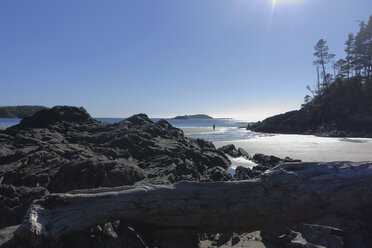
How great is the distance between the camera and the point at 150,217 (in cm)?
368

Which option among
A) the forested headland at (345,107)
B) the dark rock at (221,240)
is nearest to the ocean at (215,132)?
the forested headland at (345,107)

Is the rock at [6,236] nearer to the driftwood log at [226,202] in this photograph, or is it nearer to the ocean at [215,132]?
the driftwood log at [226,202]

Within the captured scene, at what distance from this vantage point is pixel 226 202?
3781 millimetres

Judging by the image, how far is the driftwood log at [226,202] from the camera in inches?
135

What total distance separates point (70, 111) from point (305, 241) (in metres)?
25.7

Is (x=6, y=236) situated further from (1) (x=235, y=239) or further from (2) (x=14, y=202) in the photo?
(1) (x=235, y=239)

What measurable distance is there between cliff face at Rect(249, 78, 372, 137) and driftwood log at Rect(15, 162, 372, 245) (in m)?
35.7

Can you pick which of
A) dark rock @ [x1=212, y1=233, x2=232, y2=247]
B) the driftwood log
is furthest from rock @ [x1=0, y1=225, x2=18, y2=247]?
dark rock @ [x1=212, y1=233, x2=232, y2=247]

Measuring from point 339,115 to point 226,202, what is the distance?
155 feet

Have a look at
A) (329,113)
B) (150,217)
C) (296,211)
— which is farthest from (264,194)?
(329,113)

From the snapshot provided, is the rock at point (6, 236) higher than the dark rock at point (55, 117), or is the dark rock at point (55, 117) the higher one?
the dark rock at point (55, 117)

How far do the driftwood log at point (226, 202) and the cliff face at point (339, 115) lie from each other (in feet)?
117

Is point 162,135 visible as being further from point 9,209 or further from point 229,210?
point 229,210

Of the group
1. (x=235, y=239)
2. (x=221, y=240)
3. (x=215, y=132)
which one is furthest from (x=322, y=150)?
(x=215, y=132)
